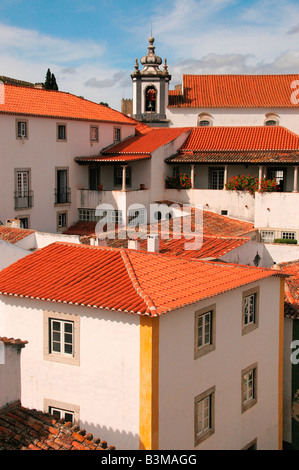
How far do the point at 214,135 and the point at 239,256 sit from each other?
54.0ft

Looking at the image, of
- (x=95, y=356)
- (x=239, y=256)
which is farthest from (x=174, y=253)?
(x=95, y=356)

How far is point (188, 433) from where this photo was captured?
16.3 metres

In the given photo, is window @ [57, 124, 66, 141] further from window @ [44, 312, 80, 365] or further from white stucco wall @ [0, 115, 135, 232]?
window @ [44, 312, 80, 365]

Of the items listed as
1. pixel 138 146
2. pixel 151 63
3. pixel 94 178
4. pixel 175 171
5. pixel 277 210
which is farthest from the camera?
pixel 151 63

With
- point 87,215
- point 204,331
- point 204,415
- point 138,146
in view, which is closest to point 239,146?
point 138,146

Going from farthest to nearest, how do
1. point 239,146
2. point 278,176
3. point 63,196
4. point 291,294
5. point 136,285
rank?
1. point 239,146
2. point 278,176
3. point 63,196
4. point 291,294
5. point 136,285

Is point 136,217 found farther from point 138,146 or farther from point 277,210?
point 277,210

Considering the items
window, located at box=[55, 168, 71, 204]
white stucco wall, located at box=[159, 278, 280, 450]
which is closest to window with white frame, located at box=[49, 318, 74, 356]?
white stucco wall, located at box=[159, 278, 280, 450]

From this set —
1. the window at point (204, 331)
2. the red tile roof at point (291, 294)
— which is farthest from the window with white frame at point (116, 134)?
the window at point (204, 331)

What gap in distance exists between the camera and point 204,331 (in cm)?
1691

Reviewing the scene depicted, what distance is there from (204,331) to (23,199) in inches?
790

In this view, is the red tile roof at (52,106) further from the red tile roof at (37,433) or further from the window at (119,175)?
the red tile roof at (37,433)

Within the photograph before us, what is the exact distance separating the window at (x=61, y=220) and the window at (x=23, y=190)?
8.91 ft
